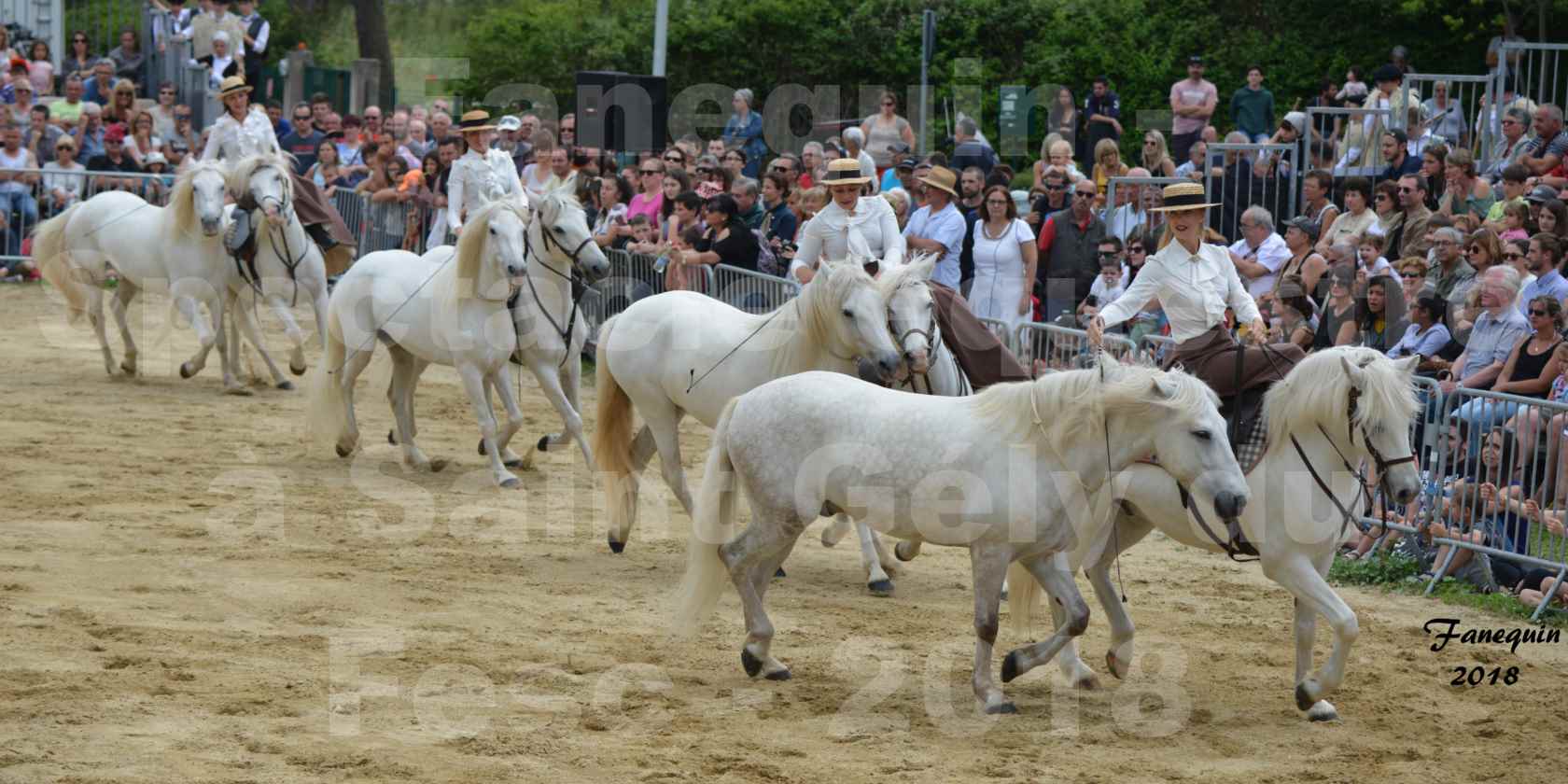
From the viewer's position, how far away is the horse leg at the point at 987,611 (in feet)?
23.2

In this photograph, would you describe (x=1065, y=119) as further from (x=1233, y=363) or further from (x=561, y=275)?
(x=1233, y=363)

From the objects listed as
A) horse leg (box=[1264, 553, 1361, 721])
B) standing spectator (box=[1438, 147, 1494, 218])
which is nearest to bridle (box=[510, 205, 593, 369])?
horse leg (box=[1264, 553, 1361, 721])

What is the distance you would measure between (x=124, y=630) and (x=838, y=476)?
3359 millimetres

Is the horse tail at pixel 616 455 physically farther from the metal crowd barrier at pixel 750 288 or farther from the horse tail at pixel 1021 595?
the metal crowd barrier at pixel 750 288

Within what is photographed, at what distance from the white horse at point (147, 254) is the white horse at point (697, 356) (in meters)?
5.96

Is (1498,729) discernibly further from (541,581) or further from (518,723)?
(541,581)

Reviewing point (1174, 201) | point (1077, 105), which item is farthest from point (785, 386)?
point (1077, 105)

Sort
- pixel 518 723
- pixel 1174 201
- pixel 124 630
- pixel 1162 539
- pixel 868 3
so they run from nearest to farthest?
pixel 518 723 < pixel 124 630 < pixel 1174 201 < pixel 1162 539 < pixel 868 3

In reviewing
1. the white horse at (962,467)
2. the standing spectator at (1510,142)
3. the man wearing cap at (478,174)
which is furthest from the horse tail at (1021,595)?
the standing spectator at (1510,142)

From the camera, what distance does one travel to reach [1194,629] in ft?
29.3

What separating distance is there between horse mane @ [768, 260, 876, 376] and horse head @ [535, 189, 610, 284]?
7.68 feet

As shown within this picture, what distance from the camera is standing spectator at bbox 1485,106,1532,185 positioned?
14.2 m

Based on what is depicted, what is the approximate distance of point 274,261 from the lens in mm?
14914

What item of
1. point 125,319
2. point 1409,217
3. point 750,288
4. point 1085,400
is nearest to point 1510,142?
point 1409,217
